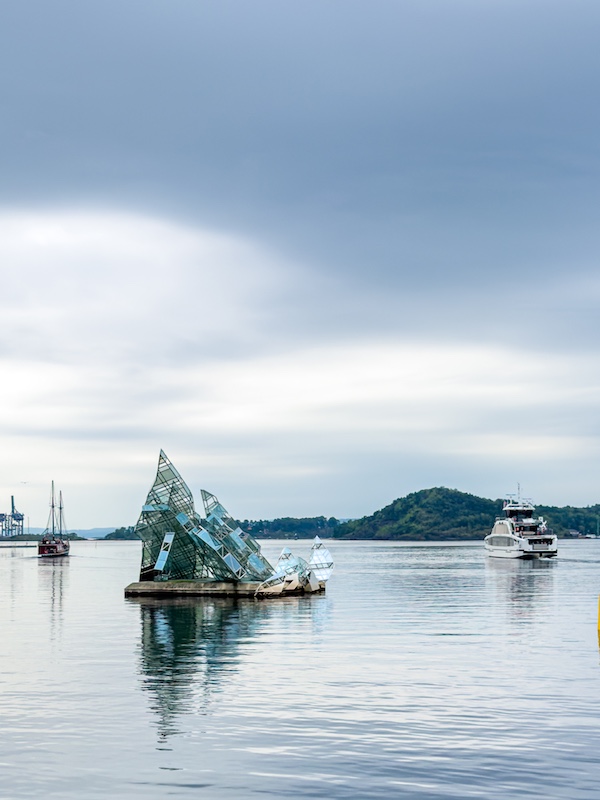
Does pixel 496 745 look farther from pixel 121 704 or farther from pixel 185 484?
pixel 185 484

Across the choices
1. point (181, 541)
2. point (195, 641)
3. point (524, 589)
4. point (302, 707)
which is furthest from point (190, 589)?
Result: point (302, 707)

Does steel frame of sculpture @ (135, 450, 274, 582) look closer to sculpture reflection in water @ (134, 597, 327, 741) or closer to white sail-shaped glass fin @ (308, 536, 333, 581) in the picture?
white sail-shaped glass fin @ (308, 536, 333, 581)

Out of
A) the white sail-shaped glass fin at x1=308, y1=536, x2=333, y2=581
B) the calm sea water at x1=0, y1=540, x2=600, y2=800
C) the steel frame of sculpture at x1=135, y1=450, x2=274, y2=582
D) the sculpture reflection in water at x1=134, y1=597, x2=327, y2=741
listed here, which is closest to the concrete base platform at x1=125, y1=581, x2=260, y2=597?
the steel frame of sculpture at x1=135, y1=450, x2=274, y2=582

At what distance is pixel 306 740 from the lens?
104ft

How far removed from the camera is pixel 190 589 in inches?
4033

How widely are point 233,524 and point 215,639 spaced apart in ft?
212

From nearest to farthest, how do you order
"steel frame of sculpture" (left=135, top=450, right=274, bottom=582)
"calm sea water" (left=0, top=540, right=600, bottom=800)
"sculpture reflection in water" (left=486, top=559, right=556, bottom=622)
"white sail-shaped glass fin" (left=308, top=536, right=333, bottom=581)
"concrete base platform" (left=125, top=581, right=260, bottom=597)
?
"calm sea water" (left=0, top=540, right=600, bottom=800)
"sculpture reflection in water" (left=486, top=559, right=556, bottom=622)
"concrete base platform" (left=125, top=581, right=260, bottom=597)
"steel frame of sculpture" (left=135, top=450, right=274, bottom=582)
"white sail-shaped glass fin" (left=308, top=536, right=333, bottom=581)

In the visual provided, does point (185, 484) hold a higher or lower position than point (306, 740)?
higher

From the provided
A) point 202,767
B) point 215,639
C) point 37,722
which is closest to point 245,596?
point 215,639

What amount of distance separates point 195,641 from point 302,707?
23.9 m

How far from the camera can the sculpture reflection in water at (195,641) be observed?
128ft

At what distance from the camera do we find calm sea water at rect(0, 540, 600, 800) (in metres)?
26.8

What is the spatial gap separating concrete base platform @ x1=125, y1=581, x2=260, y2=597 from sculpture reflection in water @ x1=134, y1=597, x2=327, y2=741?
2011mm

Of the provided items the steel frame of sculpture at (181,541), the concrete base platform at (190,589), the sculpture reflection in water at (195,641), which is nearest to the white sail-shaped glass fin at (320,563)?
the steel frame of sculpture at (181,541)
